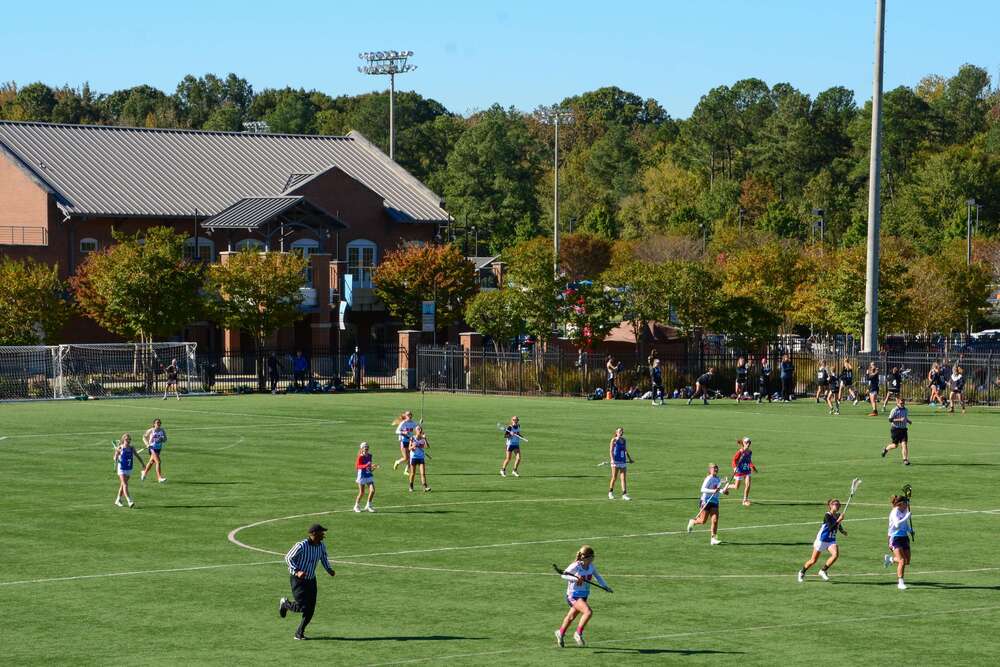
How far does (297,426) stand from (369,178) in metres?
50.6

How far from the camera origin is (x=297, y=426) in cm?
5381

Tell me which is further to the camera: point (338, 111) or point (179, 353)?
point (338, 111)

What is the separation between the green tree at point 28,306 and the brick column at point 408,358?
17.6 m

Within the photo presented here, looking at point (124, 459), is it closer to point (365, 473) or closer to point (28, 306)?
point (365, 473)

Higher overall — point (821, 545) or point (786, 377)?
point (786, 377)

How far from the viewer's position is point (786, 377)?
211ft

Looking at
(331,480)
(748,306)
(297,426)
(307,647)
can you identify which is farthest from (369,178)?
(307,647)

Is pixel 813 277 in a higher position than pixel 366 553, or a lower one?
higher

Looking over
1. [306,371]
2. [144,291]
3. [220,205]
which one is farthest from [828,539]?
[220,205]

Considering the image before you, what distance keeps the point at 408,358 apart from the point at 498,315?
5.91m

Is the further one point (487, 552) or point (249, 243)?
point (249, 243)

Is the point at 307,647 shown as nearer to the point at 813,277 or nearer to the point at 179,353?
the point at 179,353

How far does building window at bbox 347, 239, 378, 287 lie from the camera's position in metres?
95.3

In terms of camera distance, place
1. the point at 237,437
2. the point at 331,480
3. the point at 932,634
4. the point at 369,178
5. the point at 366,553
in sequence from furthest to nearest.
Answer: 1. the point at 369,178
2. the point at 237,437
3. the point at 331,480
4. the point at 366,553
5. the point at 932,634
